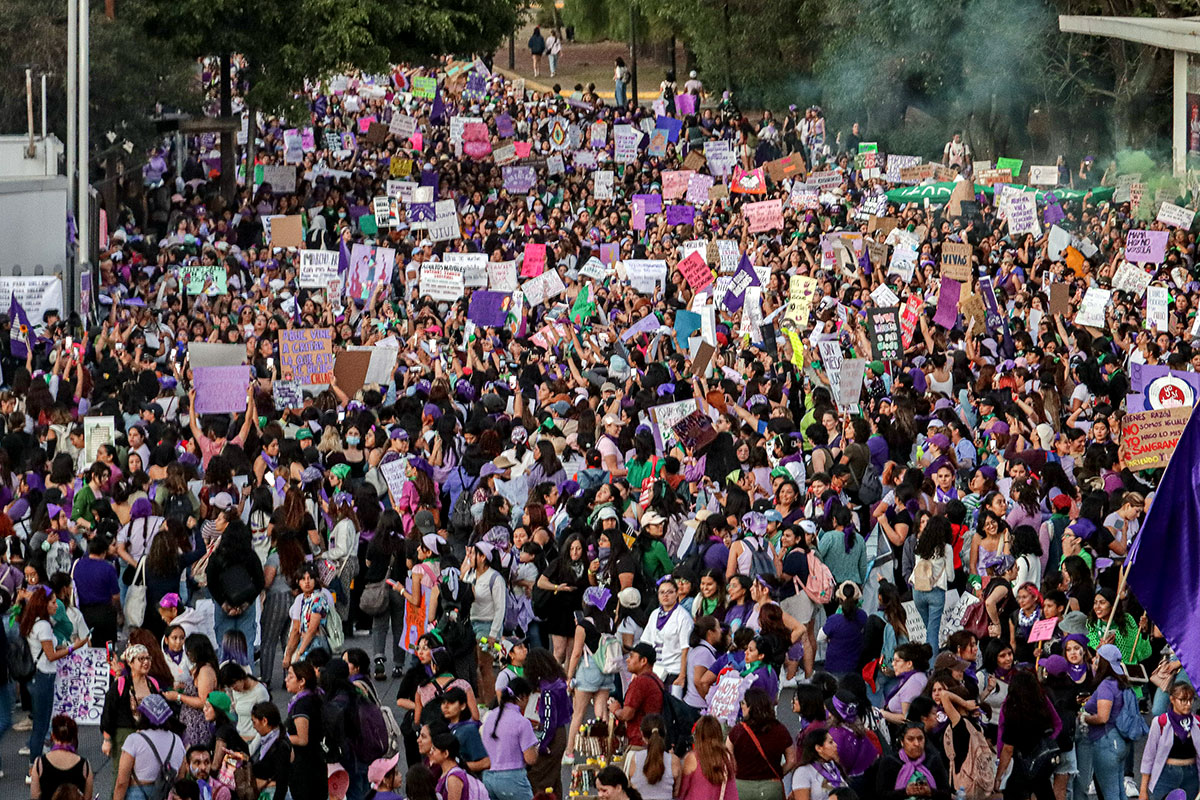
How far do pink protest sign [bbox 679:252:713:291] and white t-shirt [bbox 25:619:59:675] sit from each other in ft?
40.4

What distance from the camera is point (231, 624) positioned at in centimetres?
1233

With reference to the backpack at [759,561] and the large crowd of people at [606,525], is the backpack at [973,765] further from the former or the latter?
the backpack at [759,561]

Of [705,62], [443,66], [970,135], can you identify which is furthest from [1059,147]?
[443,66]

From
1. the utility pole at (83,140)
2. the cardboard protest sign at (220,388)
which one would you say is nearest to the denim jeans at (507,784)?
the cardboard protest sign at (220,388)

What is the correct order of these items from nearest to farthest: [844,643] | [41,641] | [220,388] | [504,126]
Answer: [844,643], [41,641], [220,388], [504,126]

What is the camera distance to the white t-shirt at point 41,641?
36.9 ft

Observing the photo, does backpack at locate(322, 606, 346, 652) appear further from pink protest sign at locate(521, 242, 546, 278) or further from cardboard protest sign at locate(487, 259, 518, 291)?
pink protest sign at locate(521, 242, 546, 278)

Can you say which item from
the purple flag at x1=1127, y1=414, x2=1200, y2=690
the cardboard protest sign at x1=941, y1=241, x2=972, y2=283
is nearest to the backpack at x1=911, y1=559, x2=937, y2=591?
the purple flag at x1=1127, y1=414, x2=1200, y2=690

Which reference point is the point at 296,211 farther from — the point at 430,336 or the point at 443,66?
the point at 443,66

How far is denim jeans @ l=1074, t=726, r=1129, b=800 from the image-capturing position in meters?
10.2

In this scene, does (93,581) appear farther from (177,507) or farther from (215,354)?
(215,354)

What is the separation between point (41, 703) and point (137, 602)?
108 cm

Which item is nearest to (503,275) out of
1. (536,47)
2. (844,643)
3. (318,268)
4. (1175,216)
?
(318,268)

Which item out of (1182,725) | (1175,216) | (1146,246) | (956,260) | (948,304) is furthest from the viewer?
(1175,216)
